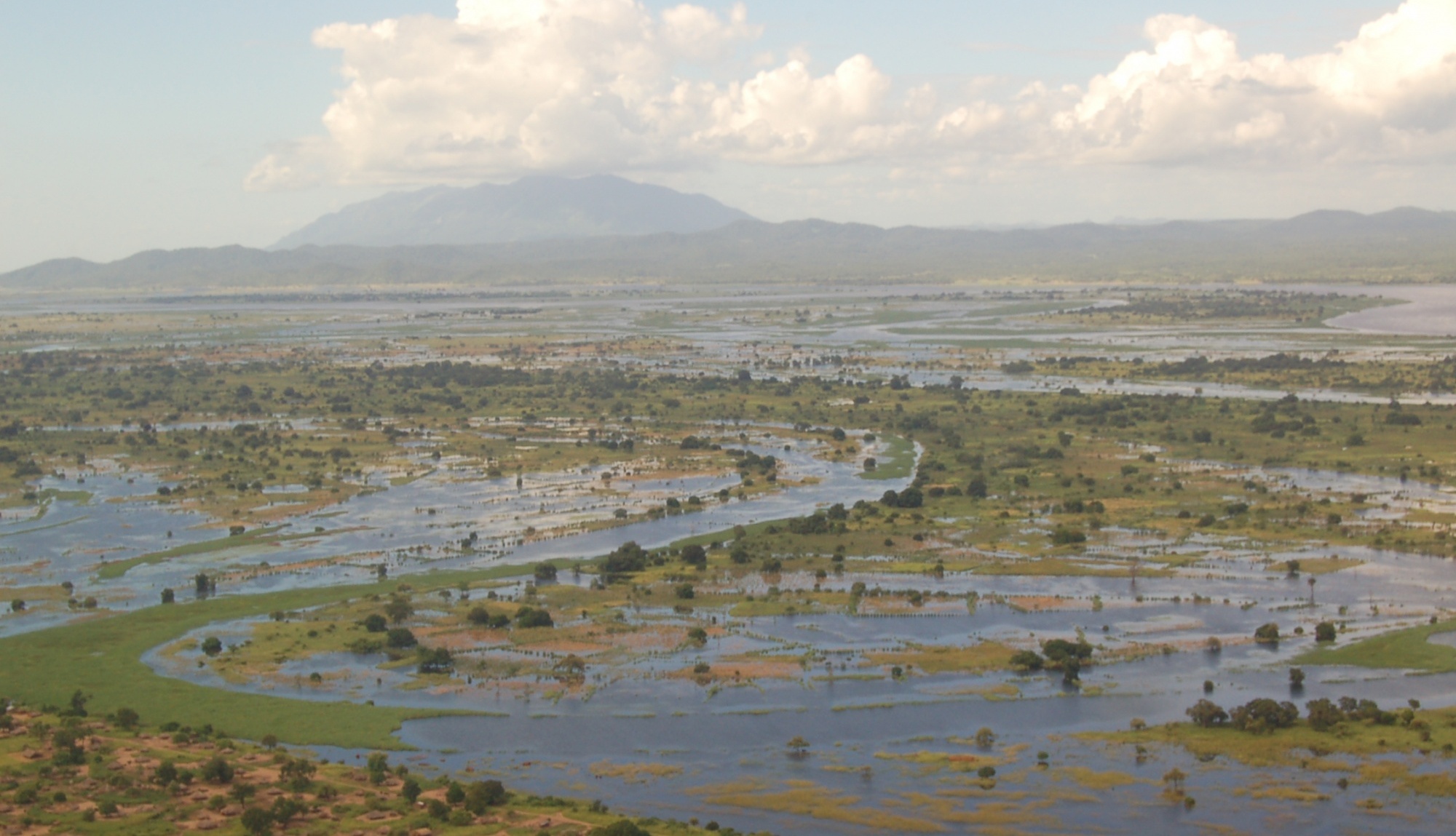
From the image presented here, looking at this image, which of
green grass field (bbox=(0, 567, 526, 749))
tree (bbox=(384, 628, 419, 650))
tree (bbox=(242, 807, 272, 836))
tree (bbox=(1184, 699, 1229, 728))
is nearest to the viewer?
tree (bbox=(242, 807, 272, 836))

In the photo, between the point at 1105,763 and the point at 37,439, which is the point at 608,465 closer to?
the point at 37,439

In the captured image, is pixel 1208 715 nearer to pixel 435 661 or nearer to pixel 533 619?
pixel 533 619

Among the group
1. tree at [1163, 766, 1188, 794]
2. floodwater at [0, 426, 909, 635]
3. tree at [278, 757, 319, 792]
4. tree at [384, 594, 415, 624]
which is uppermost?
floodwater at [0, 426, 909, 635]

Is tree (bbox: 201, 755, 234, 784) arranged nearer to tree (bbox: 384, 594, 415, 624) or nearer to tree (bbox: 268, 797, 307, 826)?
tree (bbox: 268, 797, 307, 826)

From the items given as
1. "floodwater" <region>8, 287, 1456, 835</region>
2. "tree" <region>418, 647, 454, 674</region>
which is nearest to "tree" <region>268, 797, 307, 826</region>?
"floodwater" <region>8, 287, 1456, 835</region>

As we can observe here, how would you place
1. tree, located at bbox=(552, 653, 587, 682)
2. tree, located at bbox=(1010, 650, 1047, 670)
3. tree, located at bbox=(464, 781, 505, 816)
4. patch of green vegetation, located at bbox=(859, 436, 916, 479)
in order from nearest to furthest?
tree, located at bbox=(464, 781, 505, 816), tree, located at bbox=(1010, 650, 1047, 670), tree, located at bbox=(552, 653, 587, 682), patch of green vegetation, located at bbox=(859, 436, 916, 479)

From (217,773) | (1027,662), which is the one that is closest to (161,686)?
(217,773)

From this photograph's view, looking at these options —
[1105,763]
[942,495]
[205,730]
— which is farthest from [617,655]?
[942,495]
